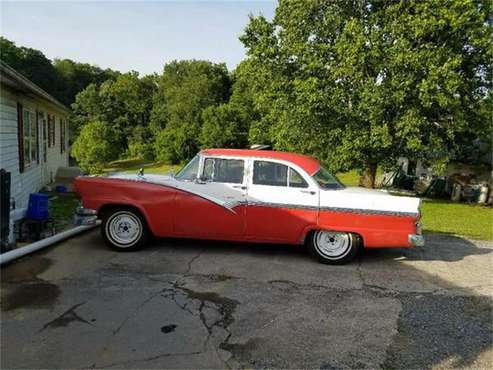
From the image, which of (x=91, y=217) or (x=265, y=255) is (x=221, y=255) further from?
(x=91, y=217)

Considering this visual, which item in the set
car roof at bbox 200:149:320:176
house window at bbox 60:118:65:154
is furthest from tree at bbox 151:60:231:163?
car roof at bbox 200:149:320:176

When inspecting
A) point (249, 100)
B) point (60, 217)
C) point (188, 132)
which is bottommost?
point (60, 217)

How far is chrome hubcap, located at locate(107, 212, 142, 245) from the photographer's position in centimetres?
693

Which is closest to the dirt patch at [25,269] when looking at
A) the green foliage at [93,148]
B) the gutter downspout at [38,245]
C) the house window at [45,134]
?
the gutter downspout at [38,245]

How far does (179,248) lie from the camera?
718cm

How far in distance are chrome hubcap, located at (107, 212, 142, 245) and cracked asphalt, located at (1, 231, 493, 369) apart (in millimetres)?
264

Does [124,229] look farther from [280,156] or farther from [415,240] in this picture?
[415,240]

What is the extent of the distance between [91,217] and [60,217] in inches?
133

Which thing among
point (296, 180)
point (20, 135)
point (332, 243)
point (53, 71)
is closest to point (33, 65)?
point (53, 71)

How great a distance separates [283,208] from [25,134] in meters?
7.78

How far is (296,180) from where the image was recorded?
269 inches

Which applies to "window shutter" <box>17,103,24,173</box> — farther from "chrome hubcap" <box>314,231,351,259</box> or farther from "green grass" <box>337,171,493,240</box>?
"green grass" <box>337,171,493,240</box>

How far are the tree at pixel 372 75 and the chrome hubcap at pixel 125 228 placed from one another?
444 inches

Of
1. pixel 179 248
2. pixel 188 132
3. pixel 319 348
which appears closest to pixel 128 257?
pixel 179 248
